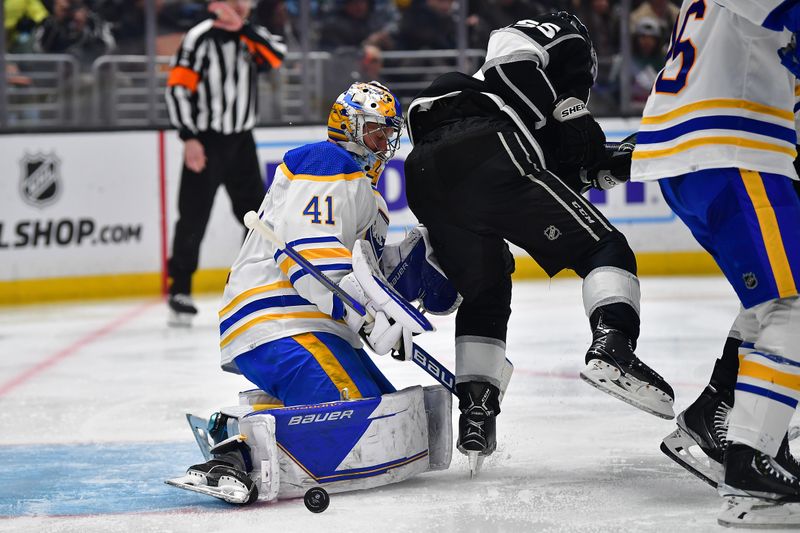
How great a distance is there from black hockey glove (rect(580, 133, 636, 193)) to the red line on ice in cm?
225

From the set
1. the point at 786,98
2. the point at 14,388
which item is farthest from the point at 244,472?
the point at 14,388

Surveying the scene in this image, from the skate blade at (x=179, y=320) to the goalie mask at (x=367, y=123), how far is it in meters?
3.11

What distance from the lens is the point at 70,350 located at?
5152mm

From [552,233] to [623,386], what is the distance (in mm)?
402

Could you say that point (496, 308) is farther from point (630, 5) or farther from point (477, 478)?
point (630, 5)

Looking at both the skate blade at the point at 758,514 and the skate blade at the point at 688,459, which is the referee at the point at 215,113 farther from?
the skate blade at the point at 758,514

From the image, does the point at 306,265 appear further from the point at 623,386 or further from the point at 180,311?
the point at 180,311

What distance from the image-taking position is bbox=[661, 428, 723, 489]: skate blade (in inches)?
104

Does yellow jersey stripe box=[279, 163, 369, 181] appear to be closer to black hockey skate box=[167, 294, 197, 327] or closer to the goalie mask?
the goalie mask

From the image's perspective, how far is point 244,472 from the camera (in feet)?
8.43

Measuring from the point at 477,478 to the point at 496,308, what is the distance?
0.41m

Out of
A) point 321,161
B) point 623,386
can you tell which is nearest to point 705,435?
point 623,386

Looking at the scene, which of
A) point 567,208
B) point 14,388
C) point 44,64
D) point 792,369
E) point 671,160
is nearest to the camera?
point 792,369

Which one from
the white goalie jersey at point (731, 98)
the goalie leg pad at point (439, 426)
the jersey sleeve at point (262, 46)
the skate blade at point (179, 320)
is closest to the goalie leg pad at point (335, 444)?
the goalie leg pad at point (439, 426)
